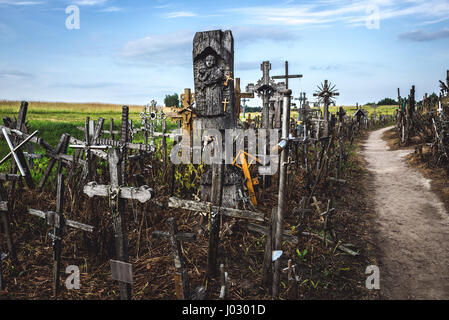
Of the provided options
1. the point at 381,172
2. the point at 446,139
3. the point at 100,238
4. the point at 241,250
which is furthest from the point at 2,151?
the point at 446,139

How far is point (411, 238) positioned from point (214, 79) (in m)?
5.05

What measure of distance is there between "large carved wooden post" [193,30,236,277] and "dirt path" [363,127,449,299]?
3.27m

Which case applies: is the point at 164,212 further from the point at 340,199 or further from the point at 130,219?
the point at 340,199

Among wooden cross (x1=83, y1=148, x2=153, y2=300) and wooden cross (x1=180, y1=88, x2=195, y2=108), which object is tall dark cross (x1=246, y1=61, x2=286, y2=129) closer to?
wooden cross (x1=180, y1=88, x2=195, y2=108)

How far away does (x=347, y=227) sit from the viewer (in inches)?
267

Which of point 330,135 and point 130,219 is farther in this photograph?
point 330,135

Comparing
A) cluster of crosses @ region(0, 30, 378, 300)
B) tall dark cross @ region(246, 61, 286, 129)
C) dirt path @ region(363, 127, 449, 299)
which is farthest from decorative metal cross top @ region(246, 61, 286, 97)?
dirt path @ region(363, 127, 449, 299)

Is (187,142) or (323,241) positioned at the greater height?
(187,142)

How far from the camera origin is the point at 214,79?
544 centimetres

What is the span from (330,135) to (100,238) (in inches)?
211

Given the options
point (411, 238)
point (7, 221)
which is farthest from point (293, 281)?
point (7, 221)

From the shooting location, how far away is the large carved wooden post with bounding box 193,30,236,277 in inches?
210

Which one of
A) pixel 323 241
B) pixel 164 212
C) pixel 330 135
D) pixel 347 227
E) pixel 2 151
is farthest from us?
pixel 2 151
